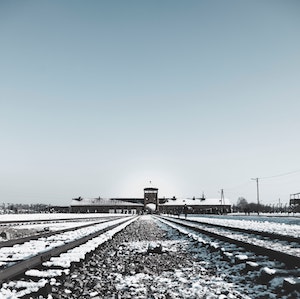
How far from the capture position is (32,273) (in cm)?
515

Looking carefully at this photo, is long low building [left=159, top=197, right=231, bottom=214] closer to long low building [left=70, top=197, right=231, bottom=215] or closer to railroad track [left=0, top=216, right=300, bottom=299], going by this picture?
long low building [left=70, top=197, right=231, bottom=215]

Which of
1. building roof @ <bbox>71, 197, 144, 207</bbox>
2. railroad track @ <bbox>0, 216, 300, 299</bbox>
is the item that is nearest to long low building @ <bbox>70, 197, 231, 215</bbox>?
building roof @ <bbox>71, 197, 144, 207</bbox>

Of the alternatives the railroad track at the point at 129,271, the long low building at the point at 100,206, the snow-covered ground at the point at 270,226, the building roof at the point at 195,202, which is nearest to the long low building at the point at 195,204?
the building roof at the point at 195,202

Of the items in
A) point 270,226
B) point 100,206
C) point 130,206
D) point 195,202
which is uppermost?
point 195,202

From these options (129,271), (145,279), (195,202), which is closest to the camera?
(145,279)

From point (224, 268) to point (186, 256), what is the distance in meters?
1.87

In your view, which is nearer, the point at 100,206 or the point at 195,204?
the point at 100,206

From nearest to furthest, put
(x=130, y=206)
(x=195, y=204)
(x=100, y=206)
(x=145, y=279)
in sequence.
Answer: (x=145, y=279) < (x=100, y=206) < (x=130, y=206) < (x=195, y=204)

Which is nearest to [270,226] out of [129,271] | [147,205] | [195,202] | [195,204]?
[129,271]

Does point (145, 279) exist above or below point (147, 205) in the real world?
below

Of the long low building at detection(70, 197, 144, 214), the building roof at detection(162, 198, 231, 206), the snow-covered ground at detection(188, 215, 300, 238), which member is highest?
the building roof at detection(162, 198, 231, 206)

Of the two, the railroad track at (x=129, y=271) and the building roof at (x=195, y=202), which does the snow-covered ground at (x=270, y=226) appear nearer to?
the railroad track at (x=129, y=271)

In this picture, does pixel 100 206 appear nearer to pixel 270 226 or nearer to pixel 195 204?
pixel 195 204

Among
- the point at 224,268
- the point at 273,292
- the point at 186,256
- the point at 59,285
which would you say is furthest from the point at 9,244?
the point at 273,292
